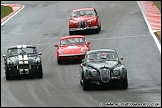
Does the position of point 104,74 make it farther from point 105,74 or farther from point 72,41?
point 72,41

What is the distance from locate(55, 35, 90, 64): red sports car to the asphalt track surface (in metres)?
0.46

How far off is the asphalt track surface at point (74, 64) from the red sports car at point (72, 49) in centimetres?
46

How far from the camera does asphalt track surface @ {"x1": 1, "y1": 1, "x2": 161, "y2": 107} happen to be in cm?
1983

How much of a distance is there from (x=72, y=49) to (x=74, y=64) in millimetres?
1027

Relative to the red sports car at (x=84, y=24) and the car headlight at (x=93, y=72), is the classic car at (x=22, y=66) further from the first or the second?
the red sports car at (x=84, y=24)

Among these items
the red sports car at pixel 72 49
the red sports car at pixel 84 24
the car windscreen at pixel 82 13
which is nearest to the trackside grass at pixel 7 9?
the car windscreen at pixel 82 13

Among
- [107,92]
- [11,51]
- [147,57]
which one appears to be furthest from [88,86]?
[147,57]

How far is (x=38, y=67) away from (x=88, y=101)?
6.75m

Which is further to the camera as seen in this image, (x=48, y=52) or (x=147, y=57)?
(x=48, y=52)

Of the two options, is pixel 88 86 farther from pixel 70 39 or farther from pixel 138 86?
pixel 70 39

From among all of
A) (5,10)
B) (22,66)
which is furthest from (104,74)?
(5,10)

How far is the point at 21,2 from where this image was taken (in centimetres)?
6244

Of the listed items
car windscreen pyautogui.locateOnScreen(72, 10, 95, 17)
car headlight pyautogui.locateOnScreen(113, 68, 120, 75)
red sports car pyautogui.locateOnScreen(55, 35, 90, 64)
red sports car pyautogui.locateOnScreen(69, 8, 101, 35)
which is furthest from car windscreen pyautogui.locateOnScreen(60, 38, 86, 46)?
car windscreen pyautogui.locateOnScreen(72, 10, 95, 17)

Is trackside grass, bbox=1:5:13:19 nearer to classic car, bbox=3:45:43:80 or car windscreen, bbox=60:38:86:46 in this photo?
car windscreen, bbox=60:38:86:46
